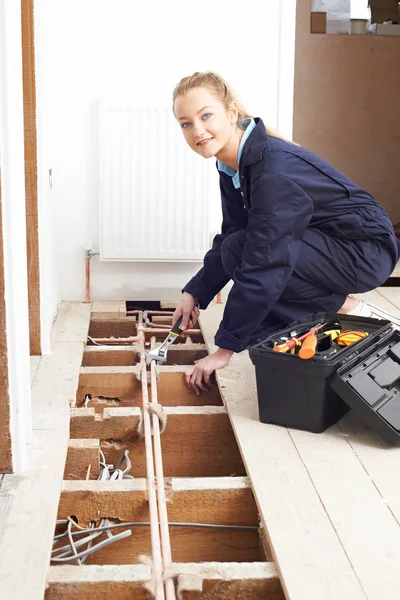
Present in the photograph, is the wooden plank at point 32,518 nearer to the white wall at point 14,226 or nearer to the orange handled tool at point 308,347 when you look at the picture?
the white wall at point 14,226

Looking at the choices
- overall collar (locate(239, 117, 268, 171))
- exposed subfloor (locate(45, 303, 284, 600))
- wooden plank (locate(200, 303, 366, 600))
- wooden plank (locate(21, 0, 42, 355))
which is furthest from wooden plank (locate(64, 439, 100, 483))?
overall collar (locate(239, 117, 268, 171))

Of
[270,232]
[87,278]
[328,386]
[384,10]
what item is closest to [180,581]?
[328,386]

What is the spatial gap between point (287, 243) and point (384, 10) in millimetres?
3905

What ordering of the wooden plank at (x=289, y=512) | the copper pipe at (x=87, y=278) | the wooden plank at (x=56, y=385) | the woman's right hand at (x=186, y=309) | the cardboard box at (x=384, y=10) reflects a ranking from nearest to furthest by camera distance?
the wooden plank at (x=289, y=512)
the wooden plank at (x=56, y=385)
the woman's right hand at (x=186, y=309)
the copper pipe at (x=87, y=278)
the cardboard box at (x=384, y=10)

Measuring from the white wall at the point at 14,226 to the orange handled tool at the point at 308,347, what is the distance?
0.70 metres

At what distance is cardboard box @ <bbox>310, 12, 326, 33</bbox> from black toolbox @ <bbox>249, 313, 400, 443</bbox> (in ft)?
11.5

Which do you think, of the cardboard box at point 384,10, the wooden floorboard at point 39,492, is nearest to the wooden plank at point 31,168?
the wooden floorboard at point 39,492

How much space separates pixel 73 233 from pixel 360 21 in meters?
2.79

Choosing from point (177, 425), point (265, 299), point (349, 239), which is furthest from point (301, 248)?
point (177, 425)

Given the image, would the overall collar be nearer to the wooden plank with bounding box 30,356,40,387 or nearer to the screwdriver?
the screwdriver

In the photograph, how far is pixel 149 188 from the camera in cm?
355

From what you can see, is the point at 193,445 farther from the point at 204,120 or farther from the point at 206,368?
the point at 204,120

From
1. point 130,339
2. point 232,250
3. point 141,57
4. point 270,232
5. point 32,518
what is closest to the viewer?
point 32,518

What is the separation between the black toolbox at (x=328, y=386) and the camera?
2.05 metres
